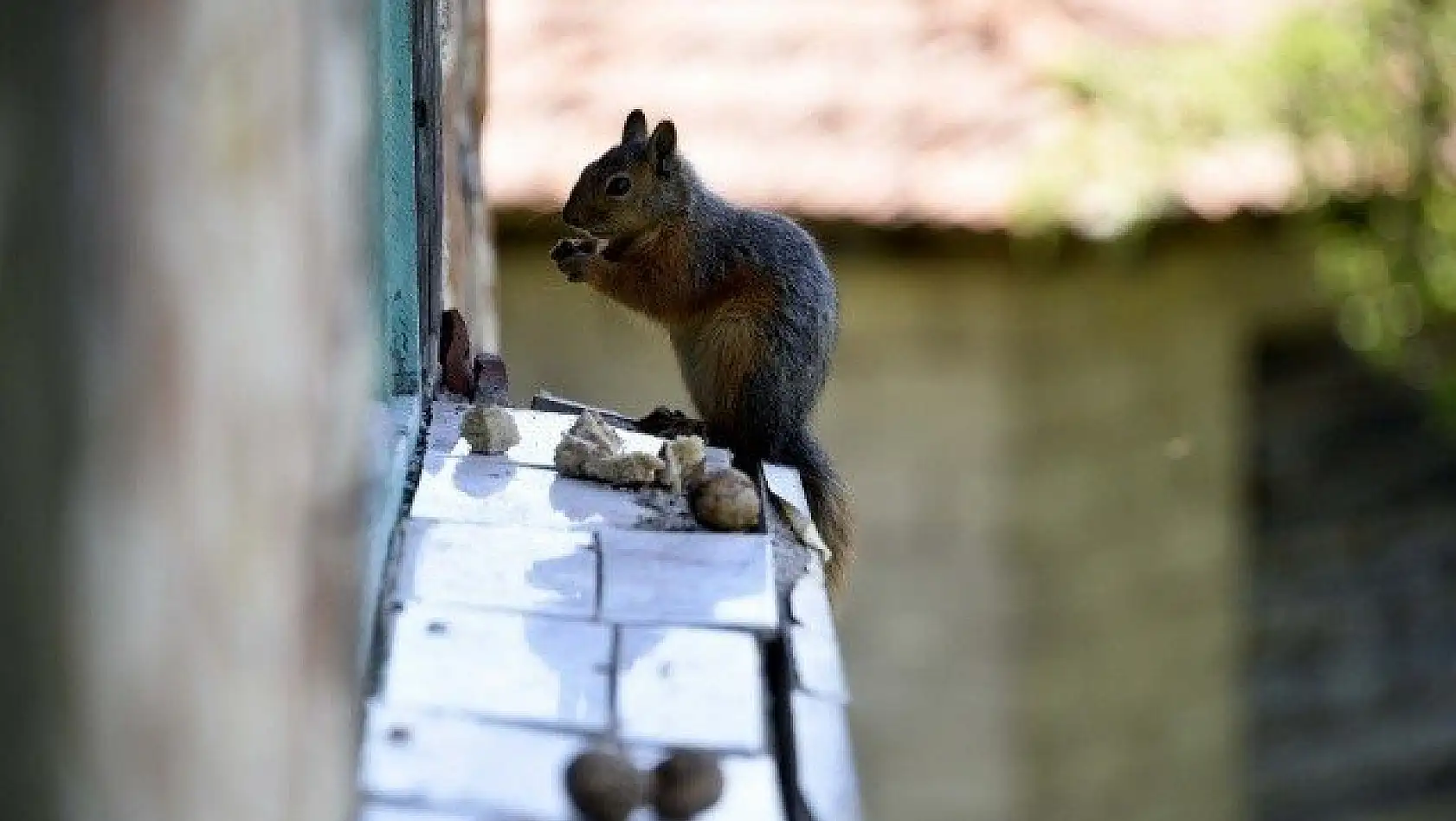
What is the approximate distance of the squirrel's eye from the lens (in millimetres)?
4621

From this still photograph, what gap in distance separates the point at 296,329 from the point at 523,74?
6.29m

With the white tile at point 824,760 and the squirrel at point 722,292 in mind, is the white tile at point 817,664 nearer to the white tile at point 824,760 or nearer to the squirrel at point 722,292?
the white tile at point 824,760

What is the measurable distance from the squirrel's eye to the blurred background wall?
86.2 inches

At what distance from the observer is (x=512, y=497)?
8.86 ft

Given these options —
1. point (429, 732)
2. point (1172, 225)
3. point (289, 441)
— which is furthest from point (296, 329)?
point (1172, 225)

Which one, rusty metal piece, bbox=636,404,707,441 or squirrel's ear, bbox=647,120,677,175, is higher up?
squirrel's ear, bbox=647,120,677,175

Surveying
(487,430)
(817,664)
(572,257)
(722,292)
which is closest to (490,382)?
(487,430)

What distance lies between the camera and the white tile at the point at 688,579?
2334 mm

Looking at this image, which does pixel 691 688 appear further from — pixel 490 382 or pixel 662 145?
pixel 662 145

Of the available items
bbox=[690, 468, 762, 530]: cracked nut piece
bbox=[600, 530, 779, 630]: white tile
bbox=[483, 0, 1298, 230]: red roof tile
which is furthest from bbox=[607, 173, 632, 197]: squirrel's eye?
bbox=[483, 0, 1298, 230]: red roof tile

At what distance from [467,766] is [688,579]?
0.51 m

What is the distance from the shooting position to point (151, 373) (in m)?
1.24


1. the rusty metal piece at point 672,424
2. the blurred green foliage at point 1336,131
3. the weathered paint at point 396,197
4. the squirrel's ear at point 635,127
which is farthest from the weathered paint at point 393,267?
the blurred green foliage at point 1336,131

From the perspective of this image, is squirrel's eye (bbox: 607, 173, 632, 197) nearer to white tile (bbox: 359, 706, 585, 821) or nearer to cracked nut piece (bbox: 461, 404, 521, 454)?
cracked nut piece (bbox: 461, 404, 521, 454)
